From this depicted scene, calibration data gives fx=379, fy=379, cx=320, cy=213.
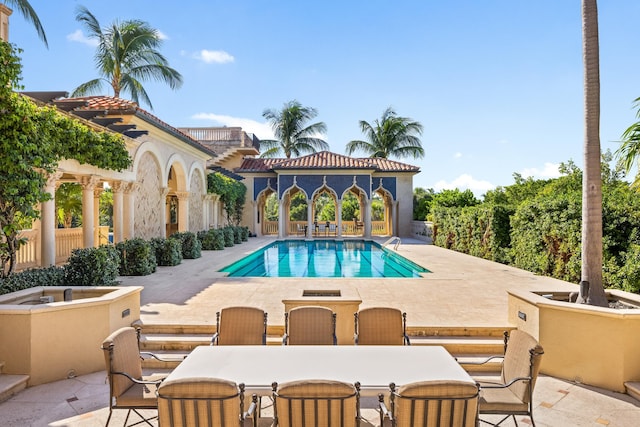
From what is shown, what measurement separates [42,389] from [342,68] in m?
18.6

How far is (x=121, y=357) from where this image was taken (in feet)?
10.8

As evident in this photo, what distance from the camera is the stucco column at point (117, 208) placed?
11.6 metres

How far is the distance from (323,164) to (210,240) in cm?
980

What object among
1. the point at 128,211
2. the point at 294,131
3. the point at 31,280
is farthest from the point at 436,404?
the point at 294,131

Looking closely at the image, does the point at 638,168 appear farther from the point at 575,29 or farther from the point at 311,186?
the point at 311,186

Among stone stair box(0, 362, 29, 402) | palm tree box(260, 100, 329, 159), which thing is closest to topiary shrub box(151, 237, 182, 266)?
stone stair box(0, 362, 29, 402)

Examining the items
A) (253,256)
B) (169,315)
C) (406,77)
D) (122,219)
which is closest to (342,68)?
(406,77)

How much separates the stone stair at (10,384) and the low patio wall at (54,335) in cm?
6

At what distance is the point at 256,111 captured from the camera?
32656 mm

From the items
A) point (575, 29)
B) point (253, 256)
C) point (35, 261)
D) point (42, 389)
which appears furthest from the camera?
point (253, 256)

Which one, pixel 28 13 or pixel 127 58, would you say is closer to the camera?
pixel 28 13

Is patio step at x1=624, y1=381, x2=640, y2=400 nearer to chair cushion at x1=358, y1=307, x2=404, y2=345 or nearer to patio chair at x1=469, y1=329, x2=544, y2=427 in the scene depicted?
patio chair at x1=469, y1=329, x2=544, y2=427

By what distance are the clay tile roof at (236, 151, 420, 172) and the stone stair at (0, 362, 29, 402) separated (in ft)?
67.2

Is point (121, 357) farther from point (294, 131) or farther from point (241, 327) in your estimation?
point (294, 131)
